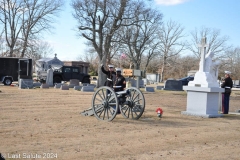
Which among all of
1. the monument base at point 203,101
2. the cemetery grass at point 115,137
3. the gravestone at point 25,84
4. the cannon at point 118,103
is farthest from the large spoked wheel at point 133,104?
the gravestone at point 25,84

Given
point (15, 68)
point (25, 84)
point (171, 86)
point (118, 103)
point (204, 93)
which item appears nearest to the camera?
point (118, 103)

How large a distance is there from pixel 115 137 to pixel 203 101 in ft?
17.2

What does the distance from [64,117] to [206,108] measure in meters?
4.84

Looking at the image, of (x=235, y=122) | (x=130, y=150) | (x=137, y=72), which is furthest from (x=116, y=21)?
(x=130, y=150)

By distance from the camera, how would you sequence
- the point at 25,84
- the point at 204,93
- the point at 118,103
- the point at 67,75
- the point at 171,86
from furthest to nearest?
the point at 67,75, the point at 171,86, the point at 25,84, the point at 204,93, the point at 118,103

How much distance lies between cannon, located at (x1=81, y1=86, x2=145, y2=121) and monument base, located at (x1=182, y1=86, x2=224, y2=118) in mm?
2597

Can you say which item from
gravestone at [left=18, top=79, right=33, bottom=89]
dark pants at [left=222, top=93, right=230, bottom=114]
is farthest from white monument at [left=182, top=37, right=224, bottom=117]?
gravestone at [left=18, top=79, right=33, bottom=89]

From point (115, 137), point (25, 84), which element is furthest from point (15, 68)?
point (115, 137)

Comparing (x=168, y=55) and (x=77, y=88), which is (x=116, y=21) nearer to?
(x=77, y=88)

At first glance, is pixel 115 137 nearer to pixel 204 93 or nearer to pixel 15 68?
pixel 204 93

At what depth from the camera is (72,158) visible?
5566 mm

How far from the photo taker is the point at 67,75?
3159 centimetres

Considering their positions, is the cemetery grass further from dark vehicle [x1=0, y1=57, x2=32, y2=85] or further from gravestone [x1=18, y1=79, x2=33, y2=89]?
dark vehicle [x1=0, y1=57, x2=32, y2=85]

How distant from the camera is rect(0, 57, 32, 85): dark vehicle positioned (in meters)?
27.3
